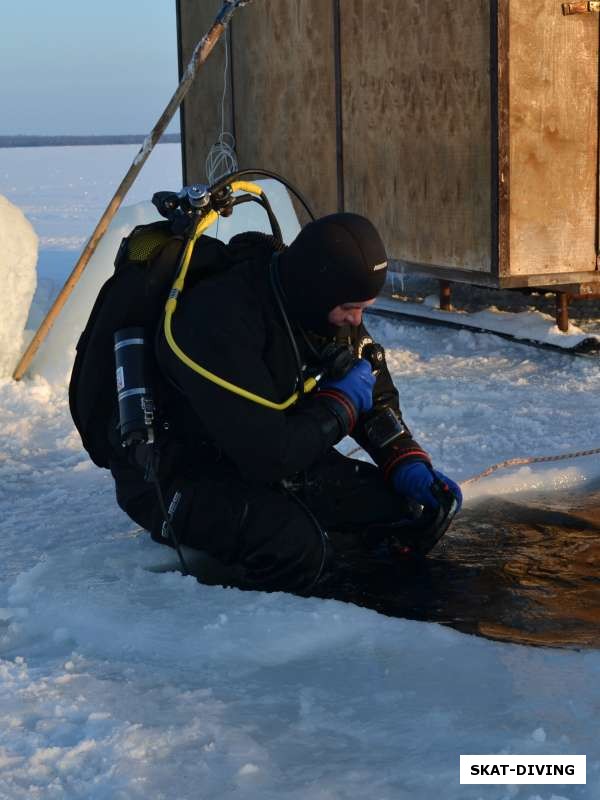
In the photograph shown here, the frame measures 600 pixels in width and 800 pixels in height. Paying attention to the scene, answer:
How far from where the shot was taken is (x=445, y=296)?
8.38 meters

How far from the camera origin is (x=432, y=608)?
357 cm

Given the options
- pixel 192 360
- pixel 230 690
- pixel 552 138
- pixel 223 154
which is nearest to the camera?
pixel 230 690

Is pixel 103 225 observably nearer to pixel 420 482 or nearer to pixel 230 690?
pixel 420 482

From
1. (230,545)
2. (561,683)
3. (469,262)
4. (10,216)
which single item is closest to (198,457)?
(230,545)

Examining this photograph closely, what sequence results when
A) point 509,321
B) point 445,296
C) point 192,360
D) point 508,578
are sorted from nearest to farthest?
1. point 192,360
2. point 508,578
3. point 509,321
4. point 445,296

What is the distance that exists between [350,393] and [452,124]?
407 centimetres

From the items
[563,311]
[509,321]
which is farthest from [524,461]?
[509,321]

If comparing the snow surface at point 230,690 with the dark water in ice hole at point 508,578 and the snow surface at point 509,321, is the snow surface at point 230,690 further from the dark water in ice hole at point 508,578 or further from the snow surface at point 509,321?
the snow surface at point 509,321

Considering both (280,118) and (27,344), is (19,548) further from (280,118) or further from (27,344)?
(280,118)

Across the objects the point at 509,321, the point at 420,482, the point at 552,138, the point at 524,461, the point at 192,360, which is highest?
the point at 552,138

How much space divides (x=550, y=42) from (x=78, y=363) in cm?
411

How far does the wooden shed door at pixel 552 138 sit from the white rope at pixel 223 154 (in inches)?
140

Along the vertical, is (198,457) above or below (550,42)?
below

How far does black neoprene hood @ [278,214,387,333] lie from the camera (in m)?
3.47
